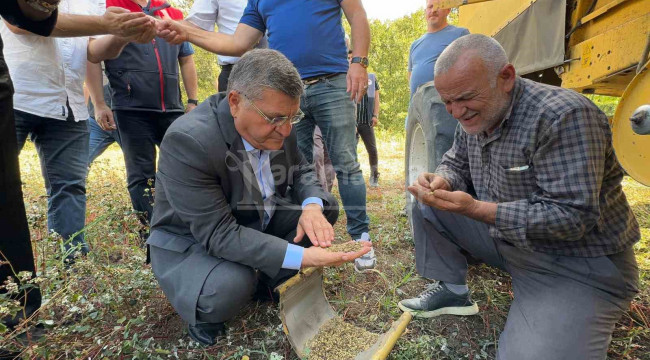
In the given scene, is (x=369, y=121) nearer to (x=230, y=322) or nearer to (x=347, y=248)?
(x=347, y=248)

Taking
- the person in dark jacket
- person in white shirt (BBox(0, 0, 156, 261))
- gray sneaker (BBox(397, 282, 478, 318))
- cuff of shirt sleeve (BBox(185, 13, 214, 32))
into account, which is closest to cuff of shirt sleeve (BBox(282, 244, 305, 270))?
gray sneaker (BBox(397, 282, 478, 318))

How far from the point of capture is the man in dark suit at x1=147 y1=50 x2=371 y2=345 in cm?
194

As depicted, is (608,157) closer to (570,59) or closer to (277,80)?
(570,59)

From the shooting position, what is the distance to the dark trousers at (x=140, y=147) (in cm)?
327

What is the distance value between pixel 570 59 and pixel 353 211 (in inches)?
68.5

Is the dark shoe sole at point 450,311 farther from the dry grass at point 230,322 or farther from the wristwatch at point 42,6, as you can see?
the wristwatch at point 42,6

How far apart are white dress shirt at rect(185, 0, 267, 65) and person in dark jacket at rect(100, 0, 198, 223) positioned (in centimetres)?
23

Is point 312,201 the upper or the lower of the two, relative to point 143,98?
lower

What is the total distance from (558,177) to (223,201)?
1.63 m

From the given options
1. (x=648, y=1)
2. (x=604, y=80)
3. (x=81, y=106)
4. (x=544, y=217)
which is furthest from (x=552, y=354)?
(x=81, y=106)

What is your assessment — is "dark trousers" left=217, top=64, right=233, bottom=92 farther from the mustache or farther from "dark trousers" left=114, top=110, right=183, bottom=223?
the mustache

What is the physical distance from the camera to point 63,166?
266cm

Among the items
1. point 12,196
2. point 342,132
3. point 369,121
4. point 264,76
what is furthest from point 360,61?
point 369,121

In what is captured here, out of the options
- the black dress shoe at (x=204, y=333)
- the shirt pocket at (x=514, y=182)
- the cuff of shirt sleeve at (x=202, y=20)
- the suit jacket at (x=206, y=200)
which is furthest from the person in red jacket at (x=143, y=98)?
the shirt pocket at (x=514, y=182)
